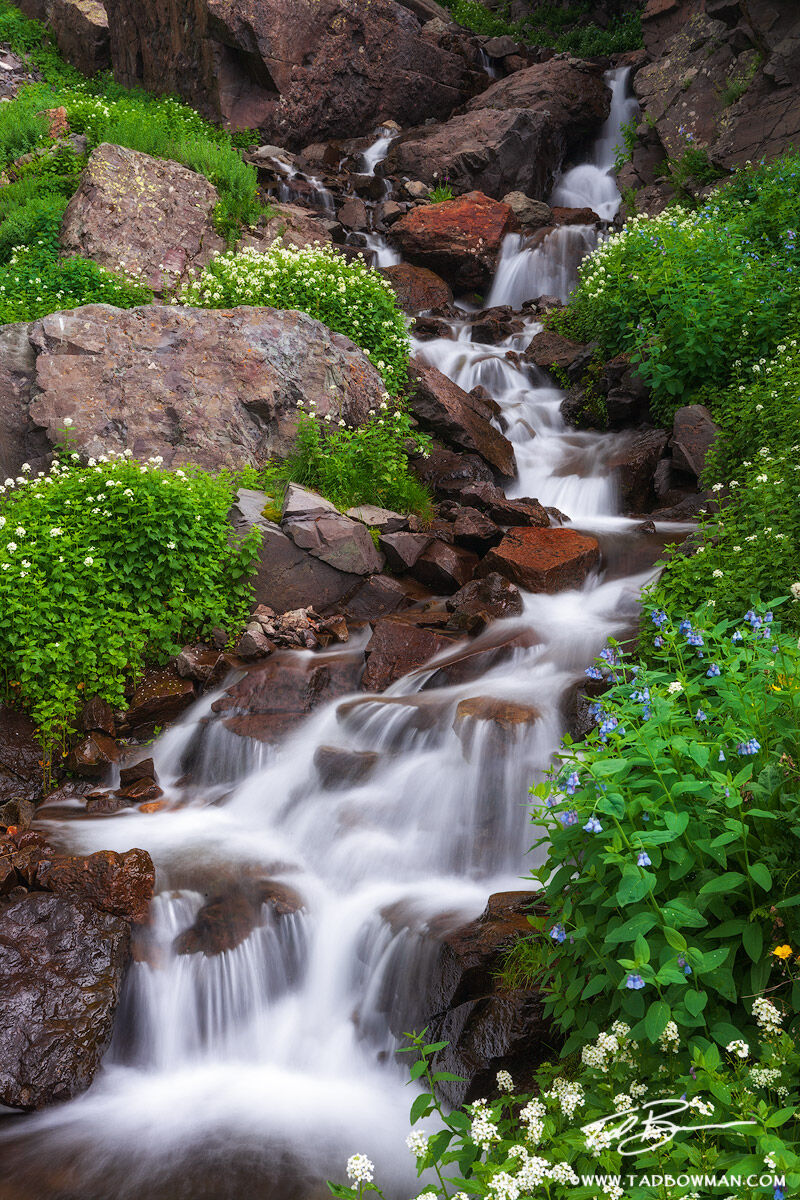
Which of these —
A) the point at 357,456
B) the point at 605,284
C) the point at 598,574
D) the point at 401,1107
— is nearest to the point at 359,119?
the point at 605,284

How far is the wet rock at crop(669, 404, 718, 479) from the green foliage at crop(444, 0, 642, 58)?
15647 mm

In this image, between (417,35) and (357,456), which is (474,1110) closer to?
(357,456)

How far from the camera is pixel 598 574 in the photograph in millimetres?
7660

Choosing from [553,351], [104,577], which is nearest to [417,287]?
[553,351]

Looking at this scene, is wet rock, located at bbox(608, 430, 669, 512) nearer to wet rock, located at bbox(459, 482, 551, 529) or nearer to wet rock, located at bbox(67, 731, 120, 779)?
wet rock, located at bbox(459, 482, 551, 529)

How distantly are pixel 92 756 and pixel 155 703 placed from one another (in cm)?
61

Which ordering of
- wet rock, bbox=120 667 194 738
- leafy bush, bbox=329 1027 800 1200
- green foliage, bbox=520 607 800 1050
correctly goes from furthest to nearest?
wet rock, bbox=120 667 194 738 < green foliage, bbox=520 607 800 1050 < leafy bush, bbox=329 1027 800 1200

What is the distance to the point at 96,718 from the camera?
6.40 metres

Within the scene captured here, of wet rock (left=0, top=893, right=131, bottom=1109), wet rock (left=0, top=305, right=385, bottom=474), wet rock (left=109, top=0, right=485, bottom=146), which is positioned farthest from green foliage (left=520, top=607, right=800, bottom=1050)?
wet rock (left=109, top=0, right=485, bottom=146)

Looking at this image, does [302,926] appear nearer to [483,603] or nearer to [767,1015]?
[767,1015]

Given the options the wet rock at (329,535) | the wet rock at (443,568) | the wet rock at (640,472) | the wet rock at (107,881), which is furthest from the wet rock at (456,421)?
the wet rock at (107,881)

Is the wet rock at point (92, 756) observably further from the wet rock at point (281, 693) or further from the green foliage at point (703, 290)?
the green foliage at point (703, 290)

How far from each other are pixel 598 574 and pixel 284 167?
12.9 meters

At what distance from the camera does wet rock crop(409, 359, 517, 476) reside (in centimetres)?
966
